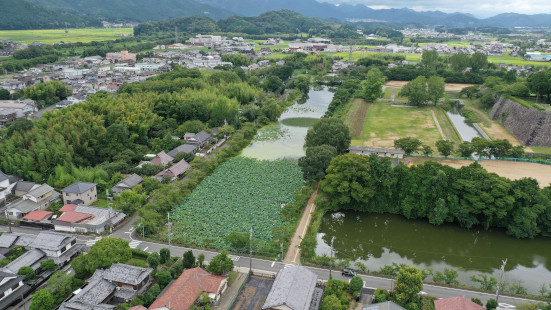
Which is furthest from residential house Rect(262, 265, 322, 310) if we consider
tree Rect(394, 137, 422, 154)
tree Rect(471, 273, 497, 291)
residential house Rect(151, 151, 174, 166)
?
tree Rect(394, 137, 422, 154)

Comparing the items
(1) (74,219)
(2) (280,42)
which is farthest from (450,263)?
(2) (280,42)

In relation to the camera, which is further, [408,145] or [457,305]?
[408,145]

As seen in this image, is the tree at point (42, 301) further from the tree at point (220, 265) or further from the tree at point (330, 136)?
the tree at point (330, 136)

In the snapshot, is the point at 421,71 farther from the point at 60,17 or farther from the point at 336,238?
the point at 60,17

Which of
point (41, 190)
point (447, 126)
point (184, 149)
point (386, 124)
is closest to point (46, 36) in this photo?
point (184, 149)

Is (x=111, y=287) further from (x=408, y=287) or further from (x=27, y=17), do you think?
(x=27, y=17)

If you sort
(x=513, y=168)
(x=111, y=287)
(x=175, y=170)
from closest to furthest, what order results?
(x=111, y=287) → (x=175, y=170) → (x=513, y=168)

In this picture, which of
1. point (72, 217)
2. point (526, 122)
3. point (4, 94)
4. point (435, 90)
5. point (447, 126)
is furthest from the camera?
point (435, 90)
